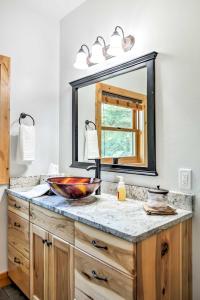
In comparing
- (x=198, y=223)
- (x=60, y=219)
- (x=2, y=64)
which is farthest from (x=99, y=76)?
(x=198, y=223)

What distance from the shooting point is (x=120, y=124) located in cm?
190

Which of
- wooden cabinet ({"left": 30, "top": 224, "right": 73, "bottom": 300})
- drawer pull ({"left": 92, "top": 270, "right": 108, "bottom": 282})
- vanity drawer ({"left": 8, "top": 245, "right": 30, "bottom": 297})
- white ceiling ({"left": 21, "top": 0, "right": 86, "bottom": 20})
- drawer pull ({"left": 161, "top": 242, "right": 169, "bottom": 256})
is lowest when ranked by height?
vanity drawer ({"left": 8, "top": 245, "right": 30, "bottom": 297})

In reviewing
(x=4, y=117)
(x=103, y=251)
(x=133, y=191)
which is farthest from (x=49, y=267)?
(x=4, y=117)

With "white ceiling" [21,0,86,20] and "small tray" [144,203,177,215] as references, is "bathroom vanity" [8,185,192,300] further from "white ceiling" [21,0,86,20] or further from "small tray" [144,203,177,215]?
"white ceiling" [21,0,86,20]

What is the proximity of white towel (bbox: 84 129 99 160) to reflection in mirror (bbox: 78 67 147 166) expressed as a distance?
0.04m

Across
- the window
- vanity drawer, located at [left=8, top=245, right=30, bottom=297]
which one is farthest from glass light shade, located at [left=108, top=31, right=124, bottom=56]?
vanity drawer, located at [left=8, top=245, right=30, bottom=297]

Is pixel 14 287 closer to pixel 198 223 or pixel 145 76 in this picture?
pixel 198 223

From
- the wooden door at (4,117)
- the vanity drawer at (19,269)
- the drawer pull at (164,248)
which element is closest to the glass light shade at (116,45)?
the wooden door at (4,117)

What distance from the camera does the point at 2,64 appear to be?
2.14 meters

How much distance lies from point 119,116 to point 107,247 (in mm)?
1086

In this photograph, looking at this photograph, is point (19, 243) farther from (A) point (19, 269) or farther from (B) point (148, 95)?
(B) point (148, 95)

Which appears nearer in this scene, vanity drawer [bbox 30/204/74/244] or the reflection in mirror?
vanity drawer [bbox 30/204/74/244]

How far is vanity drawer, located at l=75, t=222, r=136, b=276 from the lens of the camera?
103 cm

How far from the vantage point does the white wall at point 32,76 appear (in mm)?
2197
